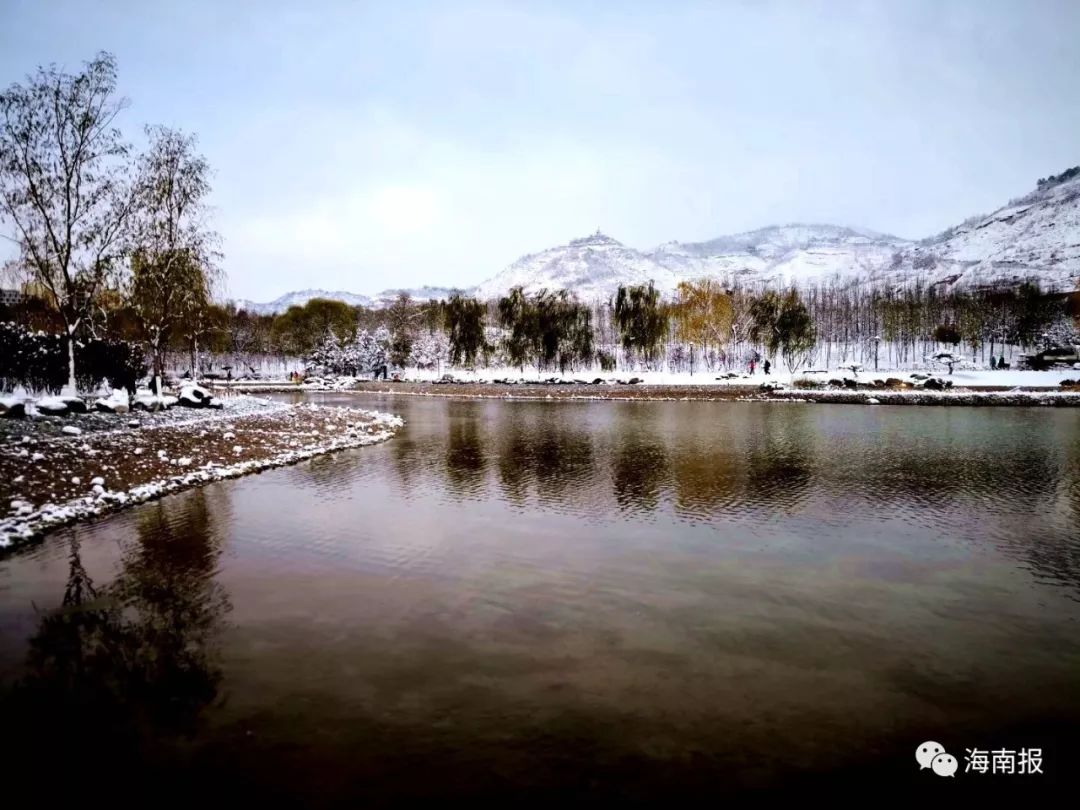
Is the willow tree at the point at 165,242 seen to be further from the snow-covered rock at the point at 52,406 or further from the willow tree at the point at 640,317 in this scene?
the willow tree at the point at 640,317

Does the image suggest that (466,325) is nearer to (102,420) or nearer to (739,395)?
(739,395)

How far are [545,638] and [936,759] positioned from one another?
4.63 meters

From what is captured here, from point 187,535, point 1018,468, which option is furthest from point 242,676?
point 1018,468

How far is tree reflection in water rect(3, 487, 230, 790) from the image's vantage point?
6398 millimetres

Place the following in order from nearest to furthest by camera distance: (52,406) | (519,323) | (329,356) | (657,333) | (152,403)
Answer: (52,406) → (152,403) → (657,333) → (519,323) → (329,356)

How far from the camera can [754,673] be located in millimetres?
7625

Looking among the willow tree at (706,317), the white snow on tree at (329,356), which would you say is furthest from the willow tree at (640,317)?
the white snow on tree at (329,356)

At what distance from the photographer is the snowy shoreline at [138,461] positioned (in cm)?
1484

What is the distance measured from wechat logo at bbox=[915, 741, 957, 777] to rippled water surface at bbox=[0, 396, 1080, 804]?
0.46 ft

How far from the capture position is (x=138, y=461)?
19.9 metres

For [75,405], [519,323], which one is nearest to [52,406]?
[75,405]

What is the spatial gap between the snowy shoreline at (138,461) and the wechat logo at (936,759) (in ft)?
53.0

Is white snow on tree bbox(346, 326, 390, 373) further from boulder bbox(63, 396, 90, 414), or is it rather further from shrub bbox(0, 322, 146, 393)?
boulder bbox(63, 396, 90, 414)

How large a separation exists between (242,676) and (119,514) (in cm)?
A: 1064
